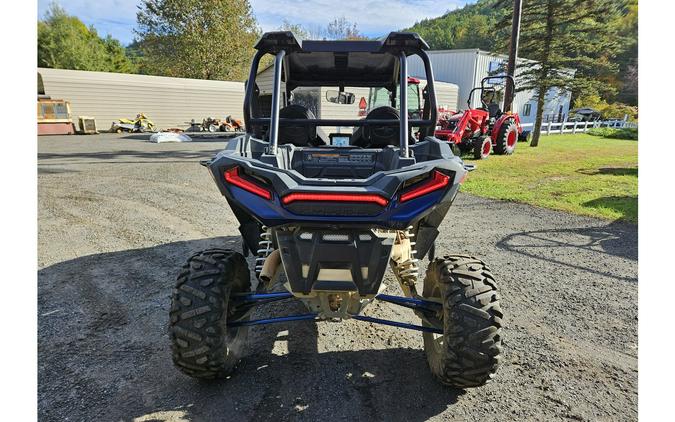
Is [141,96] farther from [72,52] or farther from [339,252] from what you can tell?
[339,252]

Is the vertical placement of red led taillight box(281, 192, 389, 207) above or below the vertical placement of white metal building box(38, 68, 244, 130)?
below

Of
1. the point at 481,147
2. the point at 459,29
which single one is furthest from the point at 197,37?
the point at 459,29

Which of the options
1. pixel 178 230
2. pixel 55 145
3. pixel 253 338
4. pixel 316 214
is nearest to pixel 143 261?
pixel 178 230

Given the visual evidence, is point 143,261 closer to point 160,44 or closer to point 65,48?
point 160,44

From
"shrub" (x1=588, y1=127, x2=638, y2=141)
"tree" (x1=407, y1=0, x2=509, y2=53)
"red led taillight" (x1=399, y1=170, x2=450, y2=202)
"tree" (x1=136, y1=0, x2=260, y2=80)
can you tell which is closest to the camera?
"red led taillight" (x1=399, y1=170, x2=450, y2=202)

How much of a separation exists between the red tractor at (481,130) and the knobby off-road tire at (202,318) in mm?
10120

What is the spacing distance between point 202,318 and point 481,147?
11.6m

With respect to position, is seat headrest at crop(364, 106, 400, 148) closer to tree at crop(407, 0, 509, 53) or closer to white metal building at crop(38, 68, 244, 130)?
white metal building at crop(38, 68, 244, 130)

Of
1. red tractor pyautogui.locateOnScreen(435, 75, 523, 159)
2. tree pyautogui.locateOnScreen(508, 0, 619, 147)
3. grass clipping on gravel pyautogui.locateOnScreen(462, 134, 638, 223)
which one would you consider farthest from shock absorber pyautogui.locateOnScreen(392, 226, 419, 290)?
tree pyautogui.locateOnScreen(508, 0, 619, 147)

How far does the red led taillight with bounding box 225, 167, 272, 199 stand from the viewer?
6.47ft

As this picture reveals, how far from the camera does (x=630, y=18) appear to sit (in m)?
28.0

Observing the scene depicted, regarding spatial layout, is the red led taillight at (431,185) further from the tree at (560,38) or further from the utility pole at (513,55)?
the tree at (560,38)

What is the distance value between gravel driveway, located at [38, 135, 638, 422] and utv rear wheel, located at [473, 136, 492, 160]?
6.97 meters

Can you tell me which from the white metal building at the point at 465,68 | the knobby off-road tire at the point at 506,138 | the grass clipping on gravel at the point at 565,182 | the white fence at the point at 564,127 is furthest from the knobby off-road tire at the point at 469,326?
the white metal building at the point at 465,68
